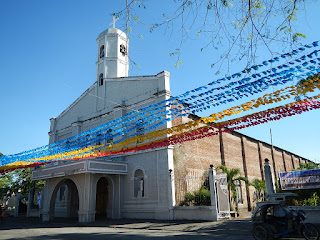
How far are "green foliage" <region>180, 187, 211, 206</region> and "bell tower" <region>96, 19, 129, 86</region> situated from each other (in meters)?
11.7

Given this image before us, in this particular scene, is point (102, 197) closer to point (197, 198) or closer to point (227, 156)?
point (197, 198)

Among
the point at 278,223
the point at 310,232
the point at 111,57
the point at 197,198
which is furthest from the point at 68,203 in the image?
the point at 310,232

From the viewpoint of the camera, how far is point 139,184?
56.2 ft

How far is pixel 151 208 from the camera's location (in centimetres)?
1577

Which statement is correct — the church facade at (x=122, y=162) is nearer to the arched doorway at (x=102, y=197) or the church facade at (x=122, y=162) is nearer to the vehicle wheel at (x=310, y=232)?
the arched doorway at (x=102, y=197)

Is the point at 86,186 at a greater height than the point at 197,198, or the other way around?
the point at 86,186

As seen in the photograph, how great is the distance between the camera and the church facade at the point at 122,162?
52.1 feet

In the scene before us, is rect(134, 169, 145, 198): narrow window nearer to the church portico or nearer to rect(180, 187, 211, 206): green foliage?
the church portico

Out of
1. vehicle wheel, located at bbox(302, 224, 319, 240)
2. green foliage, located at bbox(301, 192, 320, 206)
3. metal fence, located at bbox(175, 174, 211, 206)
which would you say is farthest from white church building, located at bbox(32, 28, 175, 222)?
vehicle wheel, located at bbox(302, 224, 319, 240)

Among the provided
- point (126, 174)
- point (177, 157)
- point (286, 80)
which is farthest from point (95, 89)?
point (286, 80)

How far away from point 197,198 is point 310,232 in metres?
8.08

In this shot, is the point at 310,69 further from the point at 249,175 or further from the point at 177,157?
the point at 249,175

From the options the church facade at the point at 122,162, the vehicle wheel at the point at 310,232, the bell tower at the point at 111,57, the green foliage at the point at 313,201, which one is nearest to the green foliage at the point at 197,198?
the church facade at the point at 122,162

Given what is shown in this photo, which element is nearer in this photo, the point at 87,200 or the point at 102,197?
the point at 87,200
